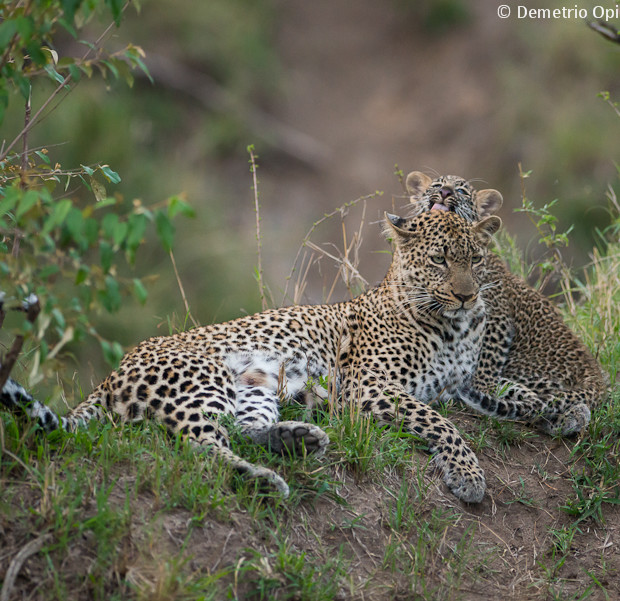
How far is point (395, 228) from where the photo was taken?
6.99 meters

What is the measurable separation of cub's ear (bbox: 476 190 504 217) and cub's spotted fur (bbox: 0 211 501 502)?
85 cm

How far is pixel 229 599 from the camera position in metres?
4.57

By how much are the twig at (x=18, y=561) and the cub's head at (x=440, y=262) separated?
3.42 m

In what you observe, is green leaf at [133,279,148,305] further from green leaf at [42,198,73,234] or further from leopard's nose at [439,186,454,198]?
leopard's nose at [439,186,454,198]

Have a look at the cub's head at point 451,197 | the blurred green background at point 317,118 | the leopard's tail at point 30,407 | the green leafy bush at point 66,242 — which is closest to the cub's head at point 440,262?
the cub's head at point 451,197

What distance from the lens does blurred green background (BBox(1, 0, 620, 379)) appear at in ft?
67.4

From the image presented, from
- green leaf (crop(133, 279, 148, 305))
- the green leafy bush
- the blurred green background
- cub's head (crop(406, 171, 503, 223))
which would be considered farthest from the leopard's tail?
the blurred green background

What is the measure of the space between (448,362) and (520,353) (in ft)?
2.83

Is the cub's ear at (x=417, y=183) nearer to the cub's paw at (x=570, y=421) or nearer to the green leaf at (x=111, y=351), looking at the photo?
the cub's paw at (x=570, y=421)

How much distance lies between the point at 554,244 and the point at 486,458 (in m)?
2.58

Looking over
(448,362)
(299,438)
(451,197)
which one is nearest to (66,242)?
(299,438)

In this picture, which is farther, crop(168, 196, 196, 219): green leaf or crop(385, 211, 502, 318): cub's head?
crop(385, 211, 502, 318): cub's head

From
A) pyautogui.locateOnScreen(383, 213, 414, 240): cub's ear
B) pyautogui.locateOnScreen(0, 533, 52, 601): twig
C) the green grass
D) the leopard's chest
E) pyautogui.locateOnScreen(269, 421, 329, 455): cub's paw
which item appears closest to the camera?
pyautogui.locateOnScreen(0, 533, 52, 601): twig

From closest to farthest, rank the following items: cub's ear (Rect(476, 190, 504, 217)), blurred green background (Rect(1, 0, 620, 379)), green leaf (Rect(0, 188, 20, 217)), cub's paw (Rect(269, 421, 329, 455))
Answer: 1. green leaf (Rect(0, 188, 20, 217))
2. cub's paw (Rect(269, 421, 329, 455))
3. cub's ear (Rect(476, 190, 504, 217))
4. blurred green background (Rect(1, 0, 620, 379))
